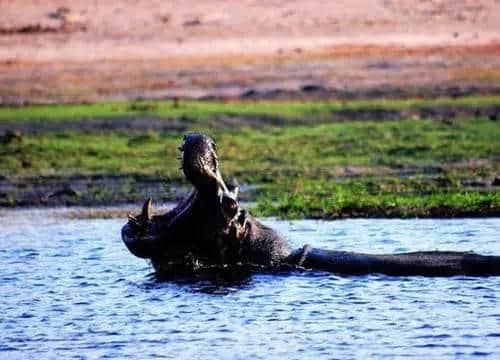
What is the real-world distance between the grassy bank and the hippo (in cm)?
409

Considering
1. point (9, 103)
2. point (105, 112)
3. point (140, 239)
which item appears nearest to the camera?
point (140, 239)

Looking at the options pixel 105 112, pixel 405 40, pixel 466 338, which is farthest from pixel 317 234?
pixel 405 40

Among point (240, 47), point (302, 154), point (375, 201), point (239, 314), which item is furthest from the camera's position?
point (240, 47)

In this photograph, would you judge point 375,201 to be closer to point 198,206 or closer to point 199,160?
point 198,206

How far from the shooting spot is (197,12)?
35.2 meters

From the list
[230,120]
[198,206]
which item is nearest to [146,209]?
[198,206]

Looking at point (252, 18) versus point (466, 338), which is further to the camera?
point (252, 18)

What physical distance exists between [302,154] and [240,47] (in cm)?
1260

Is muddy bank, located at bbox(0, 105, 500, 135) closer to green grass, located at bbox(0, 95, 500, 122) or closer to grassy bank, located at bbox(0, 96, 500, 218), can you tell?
grassy bank, located at bbox(0, 96, 500, 218)

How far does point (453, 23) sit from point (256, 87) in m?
6.12

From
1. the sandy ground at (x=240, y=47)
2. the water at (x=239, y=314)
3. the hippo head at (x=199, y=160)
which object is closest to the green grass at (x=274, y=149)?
the sandy ground at (x=240, y=47)

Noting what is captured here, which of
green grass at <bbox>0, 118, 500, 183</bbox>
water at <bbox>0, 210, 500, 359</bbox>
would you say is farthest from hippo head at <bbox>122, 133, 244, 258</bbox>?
A: green grass at <bbox>0, 118, 500, 183</bbox>

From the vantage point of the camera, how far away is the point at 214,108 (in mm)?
27594

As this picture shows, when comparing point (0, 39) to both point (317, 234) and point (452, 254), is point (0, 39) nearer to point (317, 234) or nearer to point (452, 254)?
point (317, 234)
